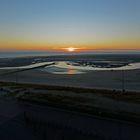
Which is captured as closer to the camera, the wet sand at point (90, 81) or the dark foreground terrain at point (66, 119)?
the dark foreground terrain at point (66, 119)

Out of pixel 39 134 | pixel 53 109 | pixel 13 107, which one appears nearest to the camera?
pixel 39 134

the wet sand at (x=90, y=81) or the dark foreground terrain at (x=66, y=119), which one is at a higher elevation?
the dark foreground terrain at (x=66, y=119)

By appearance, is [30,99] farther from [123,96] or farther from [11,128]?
[123,96]

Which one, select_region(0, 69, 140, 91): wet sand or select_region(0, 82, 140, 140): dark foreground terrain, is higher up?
select_region(0, 82, 140, 140): dark foreground terrain

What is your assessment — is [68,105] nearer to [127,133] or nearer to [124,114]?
[124,114]

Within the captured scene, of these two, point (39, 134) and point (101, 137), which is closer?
point (101, 137)

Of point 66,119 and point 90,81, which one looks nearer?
point 66,119

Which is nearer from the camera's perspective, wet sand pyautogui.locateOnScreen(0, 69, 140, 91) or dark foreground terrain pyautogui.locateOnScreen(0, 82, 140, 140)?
dark foreground terrain pyautogui.locateOnScreen(0, 82, 140, 140)

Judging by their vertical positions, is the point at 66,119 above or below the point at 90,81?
above

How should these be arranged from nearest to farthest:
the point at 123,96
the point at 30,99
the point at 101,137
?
the point at 101,137, the point at 30,99, the point at 123,96

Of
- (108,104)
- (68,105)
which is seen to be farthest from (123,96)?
(68,105)
